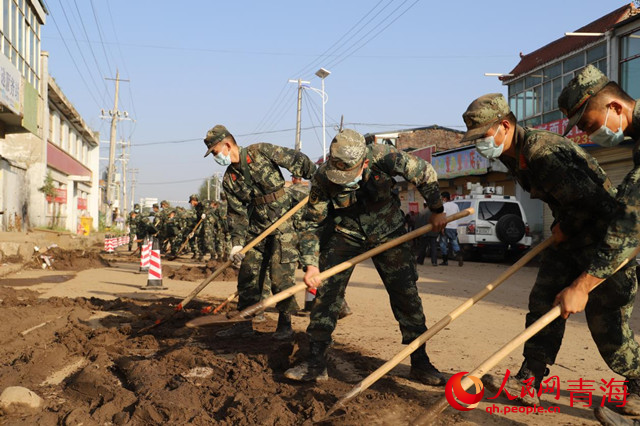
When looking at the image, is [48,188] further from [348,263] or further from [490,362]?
[490,362]

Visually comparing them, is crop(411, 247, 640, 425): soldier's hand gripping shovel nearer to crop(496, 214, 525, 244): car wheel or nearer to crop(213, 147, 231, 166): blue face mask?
crop(213, 147, 231, 166): blue face mask

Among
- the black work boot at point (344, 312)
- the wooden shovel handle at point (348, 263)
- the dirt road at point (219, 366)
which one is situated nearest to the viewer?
the dirt road at point (219, 366)

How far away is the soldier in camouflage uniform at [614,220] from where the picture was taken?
116 inches

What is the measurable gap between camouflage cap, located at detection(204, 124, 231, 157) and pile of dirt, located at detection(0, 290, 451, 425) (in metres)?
1.84

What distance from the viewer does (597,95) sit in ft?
10.6

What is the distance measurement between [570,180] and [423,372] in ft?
5.38

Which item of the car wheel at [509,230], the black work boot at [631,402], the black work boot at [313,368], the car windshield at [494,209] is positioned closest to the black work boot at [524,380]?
the black work boot at [631,402]

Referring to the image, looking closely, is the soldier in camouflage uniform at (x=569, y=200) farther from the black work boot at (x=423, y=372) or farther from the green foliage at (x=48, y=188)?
the green foliage at (x=48, y=188)

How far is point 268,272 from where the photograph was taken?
5.93 meters

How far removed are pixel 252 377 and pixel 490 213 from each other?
14877mm

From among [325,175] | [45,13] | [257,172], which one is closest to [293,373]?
[325,175]

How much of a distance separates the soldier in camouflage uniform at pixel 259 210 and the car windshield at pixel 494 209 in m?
13.0

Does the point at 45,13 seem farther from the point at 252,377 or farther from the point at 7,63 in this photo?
the point at 252,377

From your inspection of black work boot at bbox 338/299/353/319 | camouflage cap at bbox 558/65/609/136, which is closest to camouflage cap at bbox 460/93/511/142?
camouflage cap at bbox 558/65/609/136
